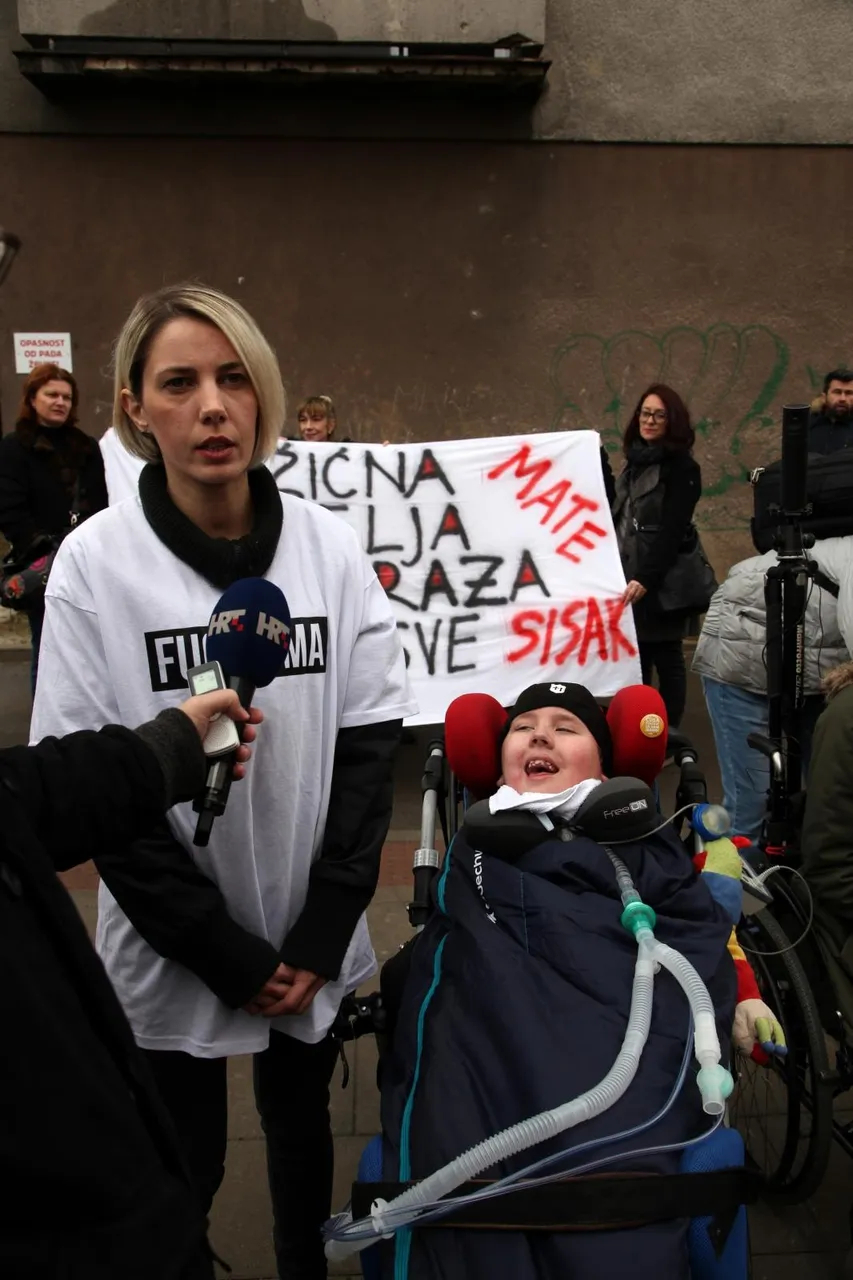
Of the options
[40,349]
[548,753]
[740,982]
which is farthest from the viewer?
[40,349]

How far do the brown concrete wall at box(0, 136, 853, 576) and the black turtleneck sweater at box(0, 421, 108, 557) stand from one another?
11.8 ft

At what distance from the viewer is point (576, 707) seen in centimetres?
275

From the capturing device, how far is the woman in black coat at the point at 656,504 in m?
5.38

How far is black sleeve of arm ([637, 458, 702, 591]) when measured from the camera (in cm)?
536

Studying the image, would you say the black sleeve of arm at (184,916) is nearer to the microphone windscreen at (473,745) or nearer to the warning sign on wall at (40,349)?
the microphone windscreen at (473,745)

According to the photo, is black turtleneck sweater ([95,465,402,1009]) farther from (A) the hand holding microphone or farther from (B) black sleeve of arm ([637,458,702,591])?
(B) black sleeve of arm ([637,458,702,591])

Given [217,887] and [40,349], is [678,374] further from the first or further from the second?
[217,887]

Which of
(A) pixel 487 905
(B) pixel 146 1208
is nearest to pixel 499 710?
(A) pixel 487 905

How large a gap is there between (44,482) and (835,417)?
4121mm

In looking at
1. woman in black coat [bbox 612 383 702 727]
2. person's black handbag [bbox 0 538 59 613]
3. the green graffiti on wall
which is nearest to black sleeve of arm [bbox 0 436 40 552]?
person's black handbag [bbox 0 538 59 613]

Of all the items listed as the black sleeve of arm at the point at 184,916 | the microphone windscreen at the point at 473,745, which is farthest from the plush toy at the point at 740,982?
the black sleeve of arm at the point at 184,916

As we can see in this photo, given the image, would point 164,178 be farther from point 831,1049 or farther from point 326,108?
point 831,1049

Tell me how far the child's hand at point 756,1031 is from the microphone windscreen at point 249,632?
1.12 m

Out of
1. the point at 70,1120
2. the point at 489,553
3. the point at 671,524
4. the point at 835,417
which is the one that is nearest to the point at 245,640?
the point at 70,1120
